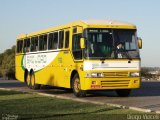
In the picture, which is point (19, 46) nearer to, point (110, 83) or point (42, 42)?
point (42, 42)

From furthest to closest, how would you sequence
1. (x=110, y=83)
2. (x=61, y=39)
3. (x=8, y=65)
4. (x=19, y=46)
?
(x=8, y=65), (x=19, y=46), (x=61, y=39), (x=110, y=83)

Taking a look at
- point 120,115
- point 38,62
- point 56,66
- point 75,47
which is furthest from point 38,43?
point 120,115

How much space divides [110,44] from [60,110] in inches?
249

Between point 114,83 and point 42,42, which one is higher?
point 42,42

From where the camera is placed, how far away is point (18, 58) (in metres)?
32.2

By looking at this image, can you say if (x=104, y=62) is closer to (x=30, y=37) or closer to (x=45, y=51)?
(x=45, y=51)

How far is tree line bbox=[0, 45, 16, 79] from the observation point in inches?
2530

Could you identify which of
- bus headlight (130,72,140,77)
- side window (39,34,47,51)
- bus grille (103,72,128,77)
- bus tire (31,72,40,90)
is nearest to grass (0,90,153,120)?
bus grille (103,72,128,77)

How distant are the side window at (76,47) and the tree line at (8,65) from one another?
4139 cm

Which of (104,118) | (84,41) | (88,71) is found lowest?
(104,118)

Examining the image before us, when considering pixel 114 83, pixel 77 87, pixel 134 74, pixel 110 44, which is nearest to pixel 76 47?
pixel 110 44

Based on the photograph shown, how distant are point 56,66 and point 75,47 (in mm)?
3064

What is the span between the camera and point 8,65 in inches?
2566

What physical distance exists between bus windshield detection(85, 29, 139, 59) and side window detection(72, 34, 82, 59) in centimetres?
68
